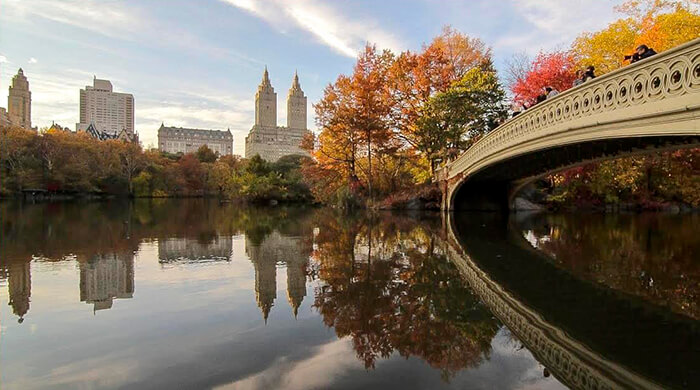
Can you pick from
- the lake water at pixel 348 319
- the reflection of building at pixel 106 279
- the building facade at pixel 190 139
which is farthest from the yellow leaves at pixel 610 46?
the building facade at pixel 190 139

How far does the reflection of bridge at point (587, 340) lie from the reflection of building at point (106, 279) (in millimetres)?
4889

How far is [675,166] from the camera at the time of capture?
23078 mm

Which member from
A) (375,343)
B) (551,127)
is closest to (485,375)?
(375,343)

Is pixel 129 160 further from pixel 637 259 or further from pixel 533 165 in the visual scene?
pixel 637 259

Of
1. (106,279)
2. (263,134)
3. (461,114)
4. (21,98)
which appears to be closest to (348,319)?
(106,279)

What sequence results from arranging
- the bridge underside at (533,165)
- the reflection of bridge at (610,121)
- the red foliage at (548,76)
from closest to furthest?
the reflection of bridge at (610,121) → the bridge underside at (533,165) → the red foliage at (548,76)

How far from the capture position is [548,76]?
21734mm

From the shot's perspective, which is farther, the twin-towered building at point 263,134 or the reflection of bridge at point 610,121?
the twin-towered building at point 263,134

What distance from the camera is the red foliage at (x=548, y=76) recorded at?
2141cm

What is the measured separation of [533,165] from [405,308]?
1383 centimetres

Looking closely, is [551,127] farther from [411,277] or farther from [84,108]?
[84,108]

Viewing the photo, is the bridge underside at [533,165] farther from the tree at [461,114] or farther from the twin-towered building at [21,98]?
the twin-towered building at [21,98]

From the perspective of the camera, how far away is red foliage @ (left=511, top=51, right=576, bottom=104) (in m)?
21.4

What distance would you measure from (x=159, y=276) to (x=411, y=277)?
13.5 feet
